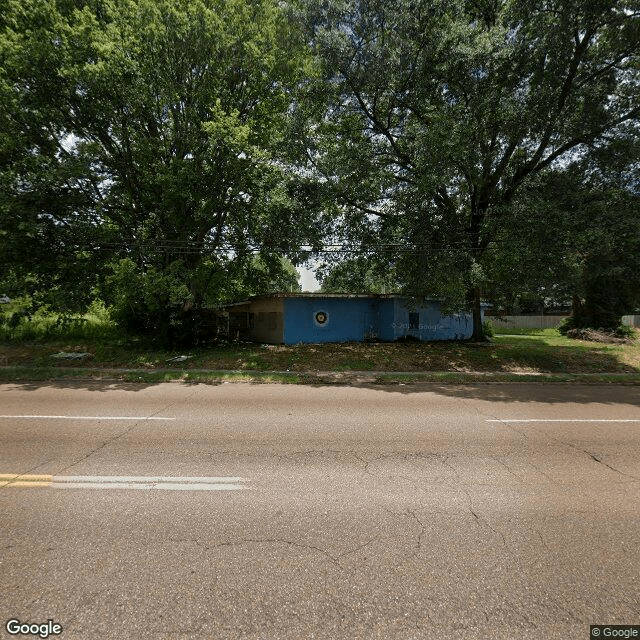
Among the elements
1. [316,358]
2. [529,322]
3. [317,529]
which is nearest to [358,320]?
[316,358]

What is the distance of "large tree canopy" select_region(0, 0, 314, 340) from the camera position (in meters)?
12.9

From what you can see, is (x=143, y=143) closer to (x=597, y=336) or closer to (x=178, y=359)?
(x=178, y=359)

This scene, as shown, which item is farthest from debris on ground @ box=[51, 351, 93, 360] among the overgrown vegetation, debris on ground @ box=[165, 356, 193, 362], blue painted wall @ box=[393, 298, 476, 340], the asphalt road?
blue painted wall @ box=[393, 298, 476, 340]

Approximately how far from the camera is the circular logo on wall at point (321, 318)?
1967cm

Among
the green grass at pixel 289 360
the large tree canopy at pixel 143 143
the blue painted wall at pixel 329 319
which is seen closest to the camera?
the green grass at pixel 289 360

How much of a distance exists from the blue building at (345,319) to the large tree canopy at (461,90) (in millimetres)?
5458

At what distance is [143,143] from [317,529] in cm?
1590

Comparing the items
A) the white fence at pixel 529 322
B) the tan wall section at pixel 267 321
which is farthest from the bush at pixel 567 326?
the tan wall section at pixel 267 321

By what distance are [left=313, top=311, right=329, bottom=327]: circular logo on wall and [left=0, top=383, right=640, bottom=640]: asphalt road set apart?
1325 cm

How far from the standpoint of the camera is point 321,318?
19766mm

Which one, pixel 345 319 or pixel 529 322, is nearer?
Result: pixel 345 319

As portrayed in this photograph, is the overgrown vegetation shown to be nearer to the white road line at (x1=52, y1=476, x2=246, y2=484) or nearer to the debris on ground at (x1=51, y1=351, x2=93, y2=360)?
the debris on ground at (x1=51, y1=351, x2=93, y2=360)

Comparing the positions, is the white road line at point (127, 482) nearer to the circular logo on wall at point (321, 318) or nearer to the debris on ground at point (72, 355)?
the debris on ground at point (72, 355)

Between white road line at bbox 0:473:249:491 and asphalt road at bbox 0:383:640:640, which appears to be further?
white road line at bbox 0:473:249:491
